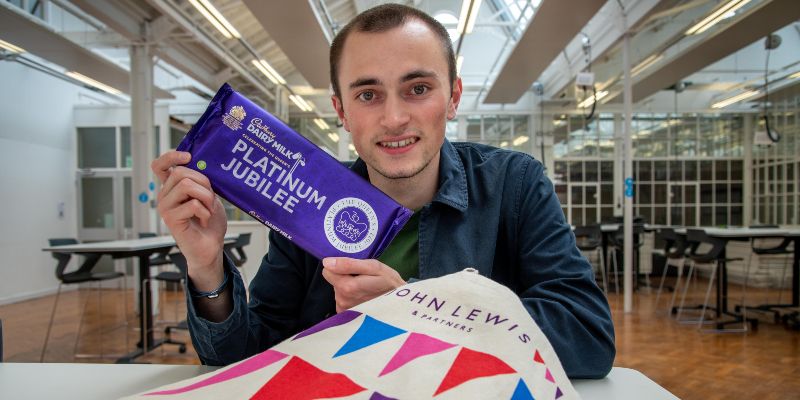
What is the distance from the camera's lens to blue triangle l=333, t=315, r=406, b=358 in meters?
0.55

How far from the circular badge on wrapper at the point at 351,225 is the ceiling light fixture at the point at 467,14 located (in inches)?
181

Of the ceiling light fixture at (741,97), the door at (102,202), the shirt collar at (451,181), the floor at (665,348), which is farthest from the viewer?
the ceiling light fixture at (741,97)

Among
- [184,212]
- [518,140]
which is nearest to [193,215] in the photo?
[184,212]

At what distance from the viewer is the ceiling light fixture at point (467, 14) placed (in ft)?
16.1

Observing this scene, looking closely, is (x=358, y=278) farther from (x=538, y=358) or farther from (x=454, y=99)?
(x=454, y=99)

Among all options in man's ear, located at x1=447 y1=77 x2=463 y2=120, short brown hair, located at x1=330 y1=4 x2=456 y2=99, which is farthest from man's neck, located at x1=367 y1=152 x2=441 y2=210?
short brown hair, located at x1=330 y1=4 x2=456 y2=99

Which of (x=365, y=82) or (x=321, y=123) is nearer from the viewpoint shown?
(x=365, y=82)

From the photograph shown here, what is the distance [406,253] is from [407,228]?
0.20 ft

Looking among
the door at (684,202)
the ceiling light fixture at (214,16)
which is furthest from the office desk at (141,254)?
the door at (684,202)

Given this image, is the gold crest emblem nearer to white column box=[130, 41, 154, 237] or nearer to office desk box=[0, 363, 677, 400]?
office desk box=[0, 363, 677, 400]

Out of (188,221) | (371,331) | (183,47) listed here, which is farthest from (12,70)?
(371,331)

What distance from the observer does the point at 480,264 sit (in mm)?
→ 1034

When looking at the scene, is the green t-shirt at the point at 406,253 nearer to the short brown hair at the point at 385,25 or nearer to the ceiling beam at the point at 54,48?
the short brown hair at the point at 385,25

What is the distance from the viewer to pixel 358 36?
973 mm
